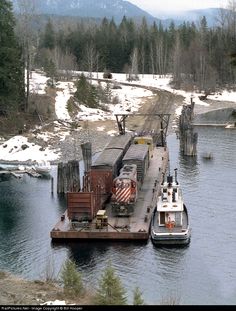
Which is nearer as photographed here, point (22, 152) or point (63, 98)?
point (22, 152)

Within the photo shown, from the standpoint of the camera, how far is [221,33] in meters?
159

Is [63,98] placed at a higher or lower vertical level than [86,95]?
lower

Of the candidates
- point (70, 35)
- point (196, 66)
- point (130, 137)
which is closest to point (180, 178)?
point (130, 137)

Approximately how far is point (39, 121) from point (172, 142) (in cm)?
1932

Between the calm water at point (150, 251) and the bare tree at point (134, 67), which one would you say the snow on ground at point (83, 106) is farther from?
the calm water at point (150, 251)

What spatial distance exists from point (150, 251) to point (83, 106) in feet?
221

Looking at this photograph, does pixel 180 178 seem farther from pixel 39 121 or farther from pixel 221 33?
pixel 221 33

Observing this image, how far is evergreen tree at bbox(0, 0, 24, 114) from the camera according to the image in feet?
252

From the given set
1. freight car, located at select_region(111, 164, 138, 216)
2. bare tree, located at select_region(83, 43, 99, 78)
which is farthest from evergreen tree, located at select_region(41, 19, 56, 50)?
freight car, located at select_region(111, 164, 138, 216)

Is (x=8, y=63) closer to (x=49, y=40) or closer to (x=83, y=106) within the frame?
(x=83, y=106)

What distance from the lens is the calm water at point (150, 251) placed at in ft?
104

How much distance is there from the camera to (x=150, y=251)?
123ft

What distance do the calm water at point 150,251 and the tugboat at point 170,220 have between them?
0.72 meters

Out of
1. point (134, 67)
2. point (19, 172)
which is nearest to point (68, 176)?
point (19, 172)
